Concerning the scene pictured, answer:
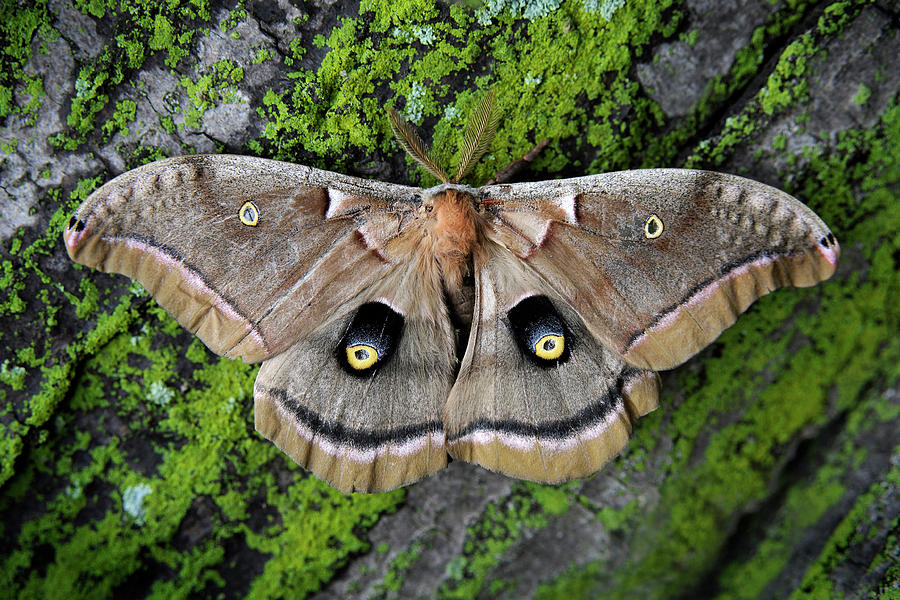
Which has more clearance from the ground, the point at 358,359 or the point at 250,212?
the point at 250,212

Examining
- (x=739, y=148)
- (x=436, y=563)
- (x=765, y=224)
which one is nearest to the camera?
(x=765, y=224)

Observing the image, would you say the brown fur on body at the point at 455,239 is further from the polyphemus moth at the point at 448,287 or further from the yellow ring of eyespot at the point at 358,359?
the yellow ring of eyespot at the point at 358,359

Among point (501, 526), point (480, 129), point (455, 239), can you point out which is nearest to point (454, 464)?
point (501, 526)

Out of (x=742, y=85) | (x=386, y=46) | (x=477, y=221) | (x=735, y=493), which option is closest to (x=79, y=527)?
(x=477, y=221)

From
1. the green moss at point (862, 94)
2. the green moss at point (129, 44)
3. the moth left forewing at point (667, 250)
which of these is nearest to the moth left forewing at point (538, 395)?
the moth left forewing at point (667, 250)

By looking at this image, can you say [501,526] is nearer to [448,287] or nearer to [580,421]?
[580,421]

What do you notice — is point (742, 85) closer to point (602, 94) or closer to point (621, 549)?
point (602, 94)

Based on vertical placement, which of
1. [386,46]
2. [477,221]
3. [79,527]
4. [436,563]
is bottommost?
[79,527]
